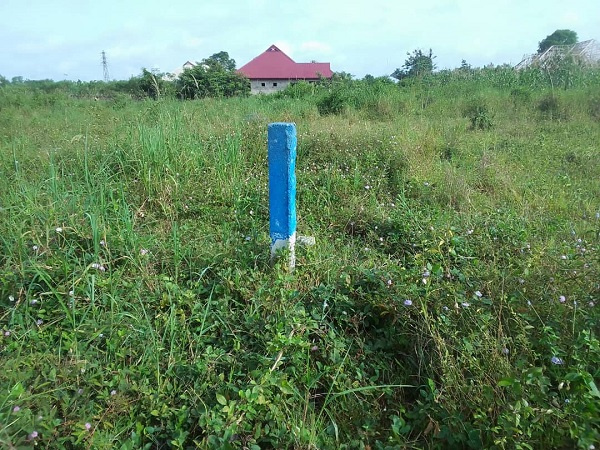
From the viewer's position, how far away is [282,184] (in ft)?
7.13

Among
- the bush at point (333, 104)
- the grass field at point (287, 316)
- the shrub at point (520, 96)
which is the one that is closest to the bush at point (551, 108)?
the shrub at point (520, 96)

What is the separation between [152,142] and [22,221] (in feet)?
4.31

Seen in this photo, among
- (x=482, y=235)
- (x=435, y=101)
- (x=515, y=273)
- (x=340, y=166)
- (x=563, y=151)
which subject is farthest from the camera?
(x=435, y=101)

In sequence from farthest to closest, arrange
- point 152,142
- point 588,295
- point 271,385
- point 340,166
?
point 340,166, point 152,142, point 588,295, point 271,385

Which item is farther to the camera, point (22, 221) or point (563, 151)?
point (563, 151)

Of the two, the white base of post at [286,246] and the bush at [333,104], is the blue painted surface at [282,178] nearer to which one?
the white base of post at [286,246]

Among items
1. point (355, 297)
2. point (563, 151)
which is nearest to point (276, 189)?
point (355, 297)

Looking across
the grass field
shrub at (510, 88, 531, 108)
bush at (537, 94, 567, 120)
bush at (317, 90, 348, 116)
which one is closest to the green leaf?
the grass field

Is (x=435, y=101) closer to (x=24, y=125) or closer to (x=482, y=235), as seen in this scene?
(x=482, y=235)

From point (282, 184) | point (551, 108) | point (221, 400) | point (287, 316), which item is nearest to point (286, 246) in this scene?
point (282, 184)

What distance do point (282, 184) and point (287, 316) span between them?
73 centimetres

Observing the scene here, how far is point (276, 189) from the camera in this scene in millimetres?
2193

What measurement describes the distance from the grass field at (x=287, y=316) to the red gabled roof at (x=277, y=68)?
3009 centimetres

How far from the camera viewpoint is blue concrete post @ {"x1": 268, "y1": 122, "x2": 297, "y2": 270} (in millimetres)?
2129
